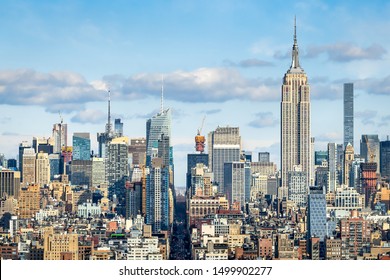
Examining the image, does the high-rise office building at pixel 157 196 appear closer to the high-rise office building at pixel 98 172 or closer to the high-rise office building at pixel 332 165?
the high-rise office building at pixel 98 172

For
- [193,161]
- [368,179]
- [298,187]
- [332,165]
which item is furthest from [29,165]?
[368,179]

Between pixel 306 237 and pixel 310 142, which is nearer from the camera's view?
pixel 306 237

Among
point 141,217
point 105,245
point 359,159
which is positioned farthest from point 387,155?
point 105,245

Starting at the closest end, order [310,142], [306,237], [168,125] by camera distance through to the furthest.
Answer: [306,237] → [168,125] → [310,142]

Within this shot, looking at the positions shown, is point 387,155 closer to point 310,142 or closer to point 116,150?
point 310,142

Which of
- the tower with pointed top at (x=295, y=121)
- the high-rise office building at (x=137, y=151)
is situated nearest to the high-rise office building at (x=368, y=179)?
the tower with pointed top at (x=295, y=121)

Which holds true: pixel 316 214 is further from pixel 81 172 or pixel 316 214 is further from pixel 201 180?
pixel 81 172

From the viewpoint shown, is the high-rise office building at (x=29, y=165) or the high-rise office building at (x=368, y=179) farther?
the high-rise office building at (x=29, y=165)
